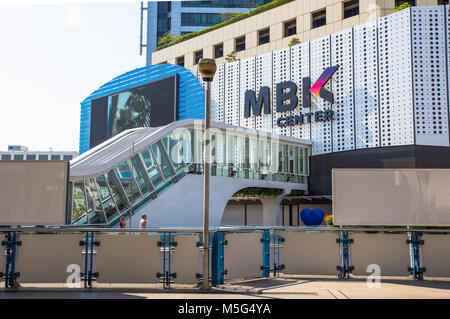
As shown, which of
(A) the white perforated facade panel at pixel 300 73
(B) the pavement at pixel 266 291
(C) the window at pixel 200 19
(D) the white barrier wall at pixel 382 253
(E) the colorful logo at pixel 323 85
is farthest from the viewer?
(C) the window at pixel 200 19

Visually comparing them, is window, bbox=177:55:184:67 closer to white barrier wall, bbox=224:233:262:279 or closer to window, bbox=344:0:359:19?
window, bbox=344:0:359:19

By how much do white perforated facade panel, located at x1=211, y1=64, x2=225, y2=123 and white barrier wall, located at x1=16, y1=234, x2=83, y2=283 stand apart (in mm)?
29524

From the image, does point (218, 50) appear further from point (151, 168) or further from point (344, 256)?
point (344, 256)

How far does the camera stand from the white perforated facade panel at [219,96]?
38125 millimetres

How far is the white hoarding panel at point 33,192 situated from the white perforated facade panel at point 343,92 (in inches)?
944

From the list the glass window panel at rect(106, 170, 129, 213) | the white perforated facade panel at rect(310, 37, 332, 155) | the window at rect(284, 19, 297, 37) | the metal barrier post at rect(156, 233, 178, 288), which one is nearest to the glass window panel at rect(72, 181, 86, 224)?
the glass window panel at rect(106, 170, 129, 213)

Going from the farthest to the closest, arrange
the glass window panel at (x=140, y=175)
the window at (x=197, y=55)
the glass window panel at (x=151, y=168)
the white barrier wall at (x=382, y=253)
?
the window at (x=197, y=55), the glass window panel at (x=151, y=168), the glass window panel at (x=140, y=175), the white barrier wall at (x=382, y=253)

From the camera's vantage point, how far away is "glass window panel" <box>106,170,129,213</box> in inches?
784

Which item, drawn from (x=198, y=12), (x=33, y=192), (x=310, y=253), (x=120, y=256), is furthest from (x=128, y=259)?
(x=198, y=12)

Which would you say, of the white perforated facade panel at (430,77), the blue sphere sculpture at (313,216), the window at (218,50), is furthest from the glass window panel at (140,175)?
the window at (218,50)

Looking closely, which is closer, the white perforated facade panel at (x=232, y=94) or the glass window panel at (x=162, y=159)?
the glass window panel at (x=162, y=159)

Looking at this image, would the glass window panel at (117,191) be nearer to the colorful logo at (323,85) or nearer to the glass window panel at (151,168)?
the glass window panel at (151,168)

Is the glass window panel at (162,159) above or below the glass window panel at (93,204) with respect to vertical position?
above

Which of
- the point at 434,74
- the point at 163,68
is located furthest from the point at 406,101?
the point at 163,68
